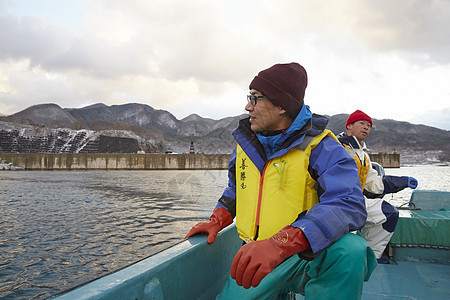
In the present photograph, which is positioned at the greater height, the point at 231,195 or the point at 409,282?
the point at 231,195

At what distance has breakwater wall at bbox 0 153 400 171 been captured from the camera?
1630 inches

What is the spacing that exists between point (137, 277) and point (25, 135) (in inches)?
3095

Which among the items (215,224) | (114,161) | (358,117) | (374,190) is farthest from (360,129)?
(114,161)

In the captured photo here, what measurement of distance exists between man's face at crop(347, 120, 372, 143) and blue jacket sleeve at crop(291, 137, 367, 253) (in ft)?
7.15

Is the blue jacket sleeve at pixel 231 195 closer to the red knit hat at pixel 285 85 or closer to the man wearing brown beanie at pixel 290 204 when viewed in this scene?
the man wearing brown beanie at pixel 290 204

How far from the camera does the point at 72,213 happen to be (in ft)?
Result: 34.7

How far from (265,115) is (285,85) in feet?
0.67

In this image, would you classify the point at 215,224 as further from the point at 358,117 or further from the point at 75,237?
the point at 75,237

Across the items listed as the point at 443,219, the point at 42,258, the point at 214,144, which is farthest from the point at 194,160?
the point at 214,144

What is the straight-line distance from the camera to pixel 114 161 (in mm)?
43531

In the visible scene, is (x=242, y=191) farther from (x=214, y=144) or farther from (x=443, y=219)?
(x=214, y=144)

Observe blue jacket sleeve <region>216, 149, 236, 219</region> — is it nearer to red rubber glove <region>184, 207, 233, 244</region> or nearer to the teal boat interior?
red rubber glove <region>184, 207, 233, 244</region>

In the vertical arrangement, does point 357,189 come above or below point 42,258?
above

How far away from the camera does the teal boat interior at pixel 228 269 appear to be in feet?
4.75
